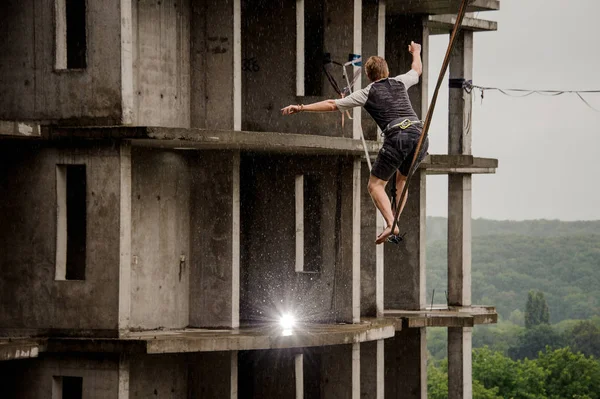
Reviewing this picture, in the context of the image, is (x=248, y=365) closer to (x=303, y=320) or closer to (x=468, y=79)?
(x=303, y=320)

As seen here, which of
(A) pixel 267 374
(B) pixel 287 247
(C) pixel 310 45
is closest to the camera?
(B) pixel 287 247

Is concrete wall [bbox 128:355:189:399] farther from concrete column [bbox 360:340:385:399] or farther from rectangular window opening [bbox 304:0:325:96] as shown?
rectangular window opening [bbox 304:0:325:96]

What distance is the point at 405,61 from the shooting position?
40.5 metres

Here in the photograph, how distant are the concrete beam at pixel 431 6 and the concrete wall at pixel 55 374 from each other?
12.1 metres

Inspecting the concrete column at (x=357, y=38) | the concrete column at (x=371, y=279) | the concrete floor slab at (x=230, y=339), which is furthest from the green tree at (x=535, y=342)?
the concrete floor slab at (x=230, y=339)

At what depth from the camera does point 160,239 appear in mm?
33062

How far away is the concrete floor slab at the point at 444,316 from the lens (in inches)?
1516

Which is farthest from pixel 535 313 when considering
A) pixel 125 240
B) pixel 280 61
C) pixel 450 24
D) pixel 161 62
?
pixel 125 240

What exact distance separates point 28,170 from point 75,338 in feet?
10.8

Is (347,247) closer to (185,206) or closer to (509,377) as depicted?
(185,206)

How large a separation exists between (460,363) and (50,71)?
15355 millimetres

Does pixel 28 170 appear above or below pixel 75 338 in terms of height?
above

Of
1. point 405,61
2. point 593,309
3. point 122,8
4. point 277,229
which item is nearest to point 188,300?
point 277,229

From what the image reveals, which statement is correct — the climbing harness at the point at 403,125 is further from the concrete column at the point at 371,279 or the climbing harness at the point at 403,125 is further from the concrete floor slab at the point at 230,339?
the concrete column at the point at 371,279
